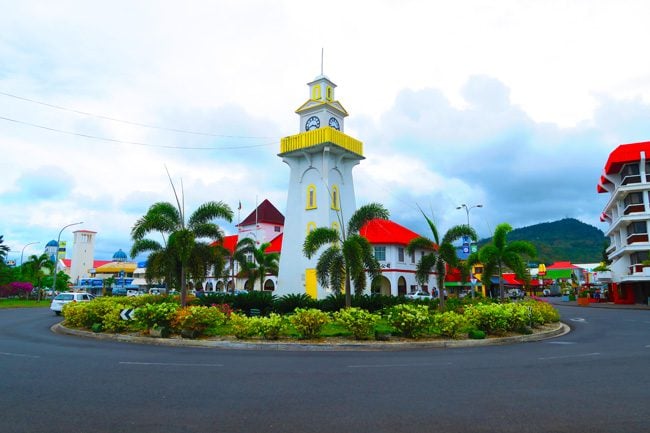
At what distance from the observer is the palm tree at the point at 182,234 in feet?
72.5

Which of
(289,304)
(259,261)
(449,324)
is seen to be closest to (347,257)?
(289,304)

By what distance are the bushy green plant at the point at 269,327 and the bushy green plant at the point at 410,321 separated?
3.65m

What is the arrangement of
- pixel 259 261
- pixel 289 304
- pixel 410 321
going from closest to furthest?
1. pixel 410 321
2. pixel 289 304
3. pixel 259 261

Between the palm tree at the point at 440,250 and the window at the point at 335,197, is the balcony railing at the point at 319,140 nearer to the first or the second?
the window at the point at 335,197

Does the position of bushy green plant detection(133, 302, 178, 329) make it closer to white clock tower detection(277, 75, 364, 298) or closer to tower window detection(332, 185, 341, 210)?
white clock tower detection(277, 75, 364, 298)

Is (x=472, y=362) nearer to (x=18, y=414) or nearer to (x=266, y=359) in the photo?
(x=266, y=359)

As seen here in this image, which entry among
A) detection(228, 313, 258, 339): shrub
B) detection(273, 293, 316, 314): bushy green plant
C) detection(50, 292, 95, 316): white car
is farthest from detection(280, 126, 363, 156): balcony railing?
detection(50, 292, 95, 316): white car

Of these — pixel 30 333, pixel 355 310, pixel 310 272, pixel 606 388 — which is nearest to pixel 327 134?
pixel 310 272

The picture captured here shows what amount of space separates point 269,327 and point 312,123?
60.3 feet

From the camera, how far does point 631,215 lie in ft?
140

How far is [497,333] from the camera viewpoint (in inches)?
667

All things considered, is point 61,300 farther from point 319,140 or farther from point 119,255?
point 119,255

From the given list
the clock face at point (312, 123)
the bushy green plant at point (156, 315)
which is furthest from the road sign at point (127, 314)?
the clock face at point (312, 123)

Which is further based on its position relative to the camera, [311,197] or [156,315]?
[311,197]
